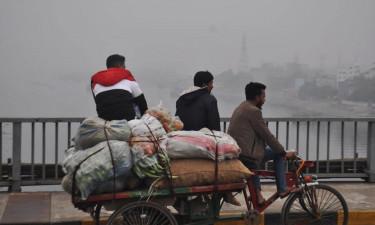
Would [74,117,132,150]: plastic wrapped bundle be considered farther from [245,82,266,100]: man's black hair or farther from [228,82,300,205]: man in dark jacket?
[245,82,266,100]: man's black hair

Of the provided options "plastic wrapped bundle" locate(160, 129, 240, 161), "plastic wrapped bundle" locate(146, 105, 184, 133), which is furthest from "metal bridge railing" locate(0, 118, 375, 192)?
"plastic wrapped bundle" locate(160, 129, 240, 161)

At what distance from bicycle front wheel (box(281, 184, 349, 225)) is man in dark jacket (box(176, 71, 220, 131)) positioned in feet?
3.61

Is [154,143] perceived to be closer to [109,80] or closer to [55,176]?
[109,80]

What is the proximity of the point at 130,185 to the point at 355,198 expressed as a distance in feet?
13.5

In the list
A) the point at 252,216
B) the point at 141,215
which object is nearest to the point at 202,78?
the point at 252,216

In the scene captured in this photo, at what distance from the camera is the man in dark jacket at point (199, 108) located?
5426 mm

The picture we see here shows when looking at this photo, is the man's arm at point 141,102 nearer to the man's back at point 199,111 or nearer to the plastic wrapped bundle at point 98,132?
the man's back at point 199,111

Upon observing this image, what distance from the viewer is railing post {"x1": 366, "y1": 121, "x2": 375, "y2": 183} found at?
852 cm

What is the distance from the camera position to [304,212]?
534cm

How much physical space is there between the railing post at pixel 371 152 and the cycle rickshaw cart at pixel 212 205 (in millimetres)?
3401

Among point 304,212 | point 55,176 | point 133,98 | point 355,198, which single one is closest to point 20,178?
point 55,176

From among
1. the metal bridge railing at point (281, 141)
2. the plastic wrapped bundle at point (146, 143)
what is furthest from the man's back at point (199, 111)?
the metal bridge railing at point (281, 141)

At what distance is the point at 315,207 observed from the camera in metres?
5.35

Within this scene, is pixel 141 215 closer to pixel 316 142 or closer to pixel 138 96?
pixel 138 96
